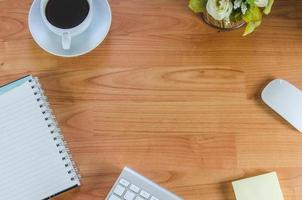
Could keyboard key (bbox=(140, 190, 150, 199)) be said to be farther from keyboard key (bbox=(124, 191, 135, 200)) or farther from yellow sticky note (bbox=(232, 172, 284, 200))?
yellow sticky note (bbox=(232, 172, 284, 200))

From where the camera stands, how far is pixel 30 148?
73 centimetres

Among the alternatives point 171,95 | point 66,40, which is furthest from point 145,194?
point 66,40

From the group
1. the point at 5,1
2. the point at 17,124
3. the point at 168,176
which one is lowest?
the point at 168,176

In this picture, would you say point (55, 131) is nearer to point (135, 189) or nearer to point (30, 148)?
point (30, 148)

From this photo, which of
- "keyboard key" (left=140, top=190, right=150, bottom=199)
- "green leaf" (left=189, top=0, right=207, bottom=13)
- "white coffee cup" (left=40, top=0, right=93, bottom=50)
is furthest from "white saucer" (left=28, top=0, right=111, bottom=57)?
"keyboard key" (left=140, top=190, right=150, bottom=199)

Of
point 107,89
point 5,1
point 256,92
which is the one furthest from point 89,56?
point 256,92

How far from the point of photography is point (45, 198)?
2.32 feet

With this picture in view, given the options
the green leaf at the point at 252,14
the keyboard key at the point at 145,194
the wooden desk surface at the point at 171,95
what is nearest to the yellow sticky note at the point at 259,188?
the wooden desk surface at the point at 171,95

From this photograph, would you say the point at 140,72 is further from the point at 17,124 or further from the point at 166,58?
the point at 17,124

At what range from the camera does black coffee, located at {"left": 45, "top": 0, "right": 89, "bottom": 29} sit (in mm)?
749

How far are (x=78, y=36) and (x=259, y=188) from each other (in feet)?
1.23

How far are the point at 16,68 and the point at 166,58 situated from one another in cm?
25

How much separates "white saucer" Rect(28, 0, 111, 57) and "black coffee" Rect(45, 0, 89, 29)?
0.10 feet

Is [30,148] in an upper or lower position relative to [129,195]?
upper
